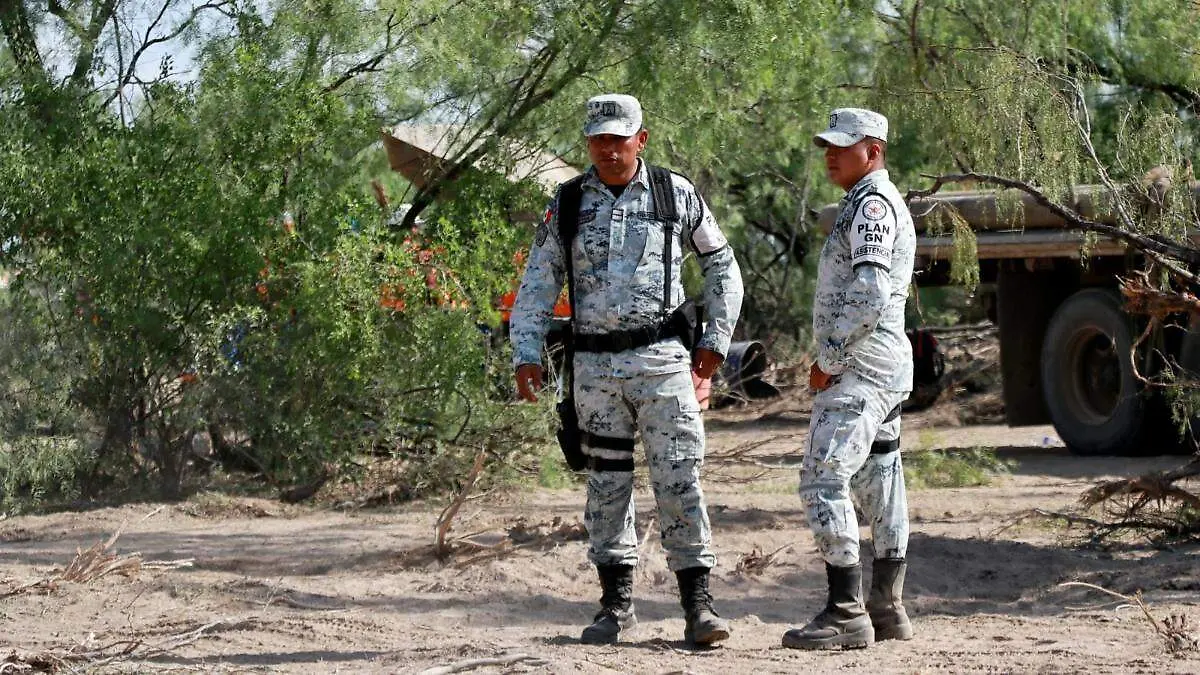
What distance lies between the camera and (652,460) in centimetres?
540

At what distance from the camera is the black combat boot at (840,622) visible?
5.18 meters

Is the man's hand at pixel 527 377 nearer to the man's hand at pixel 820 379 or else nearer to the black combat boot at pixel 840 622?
the man's hand at pixel 820 379

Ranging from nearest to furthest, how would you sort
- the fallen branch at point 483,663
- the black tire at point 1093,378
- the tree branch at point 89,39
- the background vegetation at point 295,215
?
the fallen branch at point 483,663
the background vegetation at point 295,215
the tree branch at point 89,39
the black tire at point 1093,378

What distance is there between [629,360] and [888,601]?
3.83 ft

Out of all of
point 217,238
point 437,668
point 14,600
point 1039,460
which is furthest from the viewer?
point 1039,460

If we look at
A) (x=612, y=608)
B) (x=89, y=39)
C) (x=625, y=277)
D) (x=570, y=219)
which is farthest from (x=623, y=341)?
(x=89, y=39)

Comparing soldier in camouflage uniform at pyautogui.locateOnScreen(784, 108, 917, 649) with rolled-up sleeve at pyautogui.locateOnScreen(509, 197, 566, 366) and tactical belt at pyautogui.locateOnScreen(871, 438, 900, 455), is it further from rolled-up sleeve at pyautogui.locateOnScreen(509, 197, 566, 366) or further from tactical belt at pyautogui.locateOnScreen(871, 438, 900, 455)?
rolled-up sleeve at pyautogui.locateOnScreen(509, 197, 566, 366)

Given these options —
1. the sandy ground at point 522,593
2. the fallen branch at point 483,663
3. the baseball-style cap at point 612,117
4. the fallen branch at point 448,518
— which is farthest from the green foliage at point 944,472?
the fallen branch at point 483,663

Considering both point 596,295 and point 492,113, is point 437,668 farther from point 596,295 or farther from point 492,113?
point 492,113

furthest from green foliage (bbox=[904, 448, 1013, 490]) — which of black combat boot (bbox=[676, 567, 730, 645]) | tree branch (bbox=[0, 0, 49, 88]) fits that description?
tree branch (bbox=[0, 0, 49, 88])

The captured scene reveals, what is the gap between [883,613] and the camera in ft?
17.8

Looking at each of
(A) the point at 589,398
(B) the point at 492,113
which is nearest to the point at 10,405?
(B) the point at 492,113

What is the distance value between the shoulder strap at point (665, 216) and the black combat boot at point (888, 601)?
3.61 feet

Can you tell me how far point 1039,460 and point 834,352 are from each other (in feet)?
23.7
